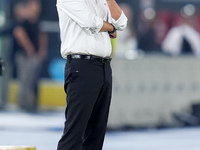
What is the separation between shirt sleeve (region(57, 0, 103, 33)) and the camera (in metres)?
5.01

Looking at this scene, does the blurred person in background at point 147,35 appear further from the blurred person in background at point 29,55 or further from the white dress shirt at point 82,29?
the white dress shirt at point 82,29

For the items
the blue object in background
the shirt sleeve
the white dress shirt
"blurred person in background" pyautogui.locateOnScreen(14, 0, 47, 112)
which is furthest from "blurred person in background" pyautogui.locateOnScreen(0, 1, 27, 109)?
the shirt sleeve

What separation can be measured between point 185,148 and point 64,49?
399 centimetres

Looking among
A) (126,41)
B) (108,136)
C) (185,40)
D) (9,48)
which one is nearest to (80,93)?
(108,136)

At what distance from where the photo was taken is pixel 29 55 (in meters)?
14.2

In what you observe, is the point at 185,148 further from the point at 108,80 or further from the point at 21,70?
the point at 21,70

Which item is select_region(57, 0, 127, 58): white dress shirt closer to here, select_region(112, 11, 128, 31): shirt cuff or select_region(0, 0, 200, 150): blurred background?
select_region(112, 11, 128, 31): shirt cuff

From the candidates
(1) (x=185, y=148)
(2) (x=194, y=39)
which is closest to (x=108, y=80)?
(1) (x=185, y=148)

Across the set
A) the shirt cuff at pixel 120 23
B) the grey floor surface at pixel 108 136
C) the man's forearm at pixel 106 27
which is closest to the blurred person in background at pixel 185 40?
the grey floor surface at pixel 108 136

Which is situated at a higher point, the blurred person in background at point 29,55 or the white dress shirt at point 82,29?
the white dress shirt at point 82,29

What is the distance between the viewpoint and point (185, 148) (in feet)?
28.4

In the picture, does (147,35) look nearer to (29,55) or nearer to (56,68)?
(56,68)

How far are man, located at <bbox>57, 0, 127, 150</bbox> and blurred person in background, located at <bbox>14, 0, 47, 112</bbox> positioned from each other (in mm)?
8967

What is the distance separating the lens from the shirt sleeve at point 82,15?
501 centimetres
